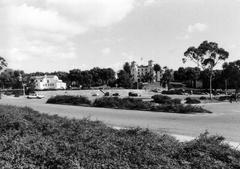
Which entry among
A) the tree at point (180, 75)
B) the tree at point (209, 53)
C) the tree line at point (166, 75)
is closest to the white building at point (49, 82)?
the tree line at point (166, 75)

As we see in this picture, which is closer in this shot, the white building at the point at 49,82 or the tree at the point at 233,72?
the tree at the point at 233,72

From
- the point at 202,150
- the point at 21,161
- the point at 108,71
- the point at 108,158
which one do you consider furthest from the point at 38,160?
the point at 108,71

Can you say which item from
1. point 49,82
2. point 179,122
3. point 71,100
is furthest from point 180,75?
point 179,122

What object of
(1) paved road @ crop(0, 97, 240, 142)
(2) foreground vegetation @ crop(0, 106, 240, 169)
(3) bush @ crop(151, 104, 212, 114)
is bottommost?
(1) paved road @ crop(0, 97, 240, 142)

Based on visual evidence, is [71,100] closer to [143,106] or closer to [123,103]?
[123,103]

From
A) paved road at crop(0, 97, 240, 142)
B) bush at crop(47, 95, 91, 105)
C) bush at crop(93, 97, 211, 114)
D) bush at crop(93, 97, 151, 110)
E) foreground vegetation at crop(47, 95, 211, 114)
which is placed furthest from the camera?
bush at crop(47, 95, 91, 105)

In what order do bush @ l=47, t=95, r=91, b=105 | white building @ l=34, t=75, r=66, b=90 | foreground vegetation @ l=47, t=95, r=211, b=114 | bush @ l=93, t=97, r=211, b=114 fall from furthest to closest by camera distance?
1. white building @ l=34, t=75, r=66, b=90
2. bush @ l=47, t=95, r=91, b=105
3. foreground vegetation @ l=47, t=95, r=211, b=114
4. bush @ l=93, t=97, r=211, b=114

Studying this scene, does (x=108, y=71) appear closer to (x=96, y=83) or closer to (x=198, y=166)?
(x=96, y=83)

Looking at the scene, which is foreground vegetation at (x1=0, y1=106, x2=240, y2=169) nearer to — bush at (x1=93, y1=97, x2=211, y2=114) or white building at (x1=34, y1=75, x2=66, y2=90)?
bush at (x1=93, y1=97, x2=211, y2=114)

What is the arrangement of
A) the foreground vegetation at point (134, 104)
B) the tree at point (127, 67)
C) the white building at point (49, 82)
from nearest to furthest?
1. the foreground vegetation at point (134, 104)
2. the white building at point (49, 82)
3. the tree at point (127, 67)

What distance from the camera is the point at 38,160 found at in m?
6.12

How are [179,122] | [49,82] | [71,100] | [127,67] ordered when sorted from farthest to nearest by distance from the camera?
1. [127,67]
2. [49,82]
3. [71,100]
4. [179,122]

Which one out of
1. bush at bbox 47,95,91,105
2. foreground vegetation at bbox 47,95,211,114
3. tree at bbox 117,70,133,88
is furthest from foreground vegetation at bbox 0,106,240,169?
tree at bbox 117,70,133,88

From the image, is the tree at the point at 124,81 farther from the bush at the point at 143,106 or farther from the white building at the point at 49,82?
the bush at the point at 143,106
